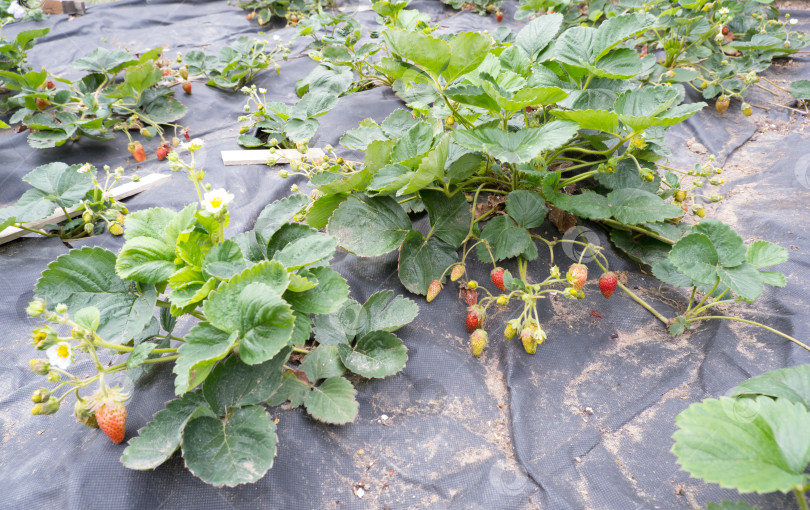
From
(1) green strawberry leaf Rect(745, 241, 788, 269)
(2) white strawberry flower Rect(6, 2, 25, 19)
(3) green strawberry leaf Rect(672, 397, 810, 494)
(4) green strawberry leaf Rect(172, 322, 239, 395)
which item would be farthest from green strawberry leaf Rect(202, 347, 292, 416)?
(2) white strawberry flower Rect(6, 2, 25, 19)

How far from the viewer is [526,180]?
1.74 meters

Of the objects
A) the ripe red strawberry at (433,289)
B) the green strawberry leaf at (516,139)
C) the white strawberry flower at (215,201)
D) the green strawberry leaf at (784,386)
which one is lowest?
the ripe red strawberry at (433,289)

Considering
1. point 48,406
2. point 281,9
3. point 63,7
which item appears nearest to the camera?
point 48,406

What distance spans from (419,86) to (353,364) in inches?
52.0

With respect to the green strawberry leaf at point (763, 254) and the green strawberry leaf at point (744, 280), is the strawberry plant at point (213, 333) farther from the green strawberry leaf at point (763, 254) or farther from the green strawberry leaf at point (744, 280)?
the green strawberry leaf at point (763, 254)

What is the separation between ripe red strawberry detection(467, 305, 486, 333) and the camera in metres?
1.51

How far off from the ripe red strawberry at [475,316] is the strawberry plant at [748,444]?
2.13ft

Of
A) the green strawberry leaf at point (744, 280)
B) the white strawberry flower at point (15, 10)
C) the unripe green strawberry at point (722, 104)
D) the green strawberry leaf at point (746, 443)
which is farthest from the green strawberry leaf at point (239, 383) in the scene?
the white strawberry flower at point (15, 10)

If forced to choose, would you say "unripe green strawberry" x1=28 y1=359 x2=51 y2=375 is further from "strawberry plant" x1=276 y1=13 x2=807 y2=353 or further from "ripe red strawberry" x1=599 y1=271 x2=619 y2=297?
"ripe red strawberry" x1=599 y1=271 x2=619 y2=297

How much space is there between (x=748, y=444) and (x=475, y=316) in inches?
30.4

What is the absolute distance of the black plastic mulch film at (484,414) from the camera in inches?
43.9

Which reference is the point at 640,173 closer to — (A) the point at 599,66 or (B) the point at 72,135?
(A) the point at 599,66

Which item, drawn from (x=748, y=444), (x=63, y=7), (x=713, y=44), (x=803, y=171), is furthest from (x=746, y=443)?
(x=63, y=7)

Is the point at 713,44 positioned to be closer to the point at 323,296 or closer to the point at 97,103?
the point at 323,296
